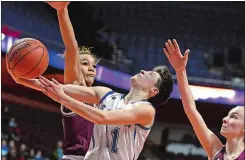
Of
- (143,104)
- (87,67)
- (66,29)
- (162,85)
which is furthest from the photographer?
(87,67)

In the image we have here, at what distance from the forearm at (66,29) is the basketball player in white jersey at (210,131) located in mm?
734

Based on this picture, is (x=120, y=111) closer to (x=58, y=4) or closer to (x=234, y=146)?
(x=234, y=146)

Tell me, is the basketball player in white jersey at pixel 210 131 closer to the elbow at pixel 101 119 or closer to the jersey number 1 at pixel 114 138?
the jersey number 1 at pixel 114 138

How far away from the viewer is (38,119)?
37.7 ft

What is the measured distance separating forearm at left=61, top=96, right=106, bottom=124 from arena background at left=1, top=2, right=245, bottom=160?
21.9 feet

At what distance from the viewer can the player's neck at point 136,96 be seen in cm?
307

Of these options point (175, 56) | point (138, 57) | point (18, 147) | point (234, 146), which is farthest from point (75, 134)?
A: point (138, 57)

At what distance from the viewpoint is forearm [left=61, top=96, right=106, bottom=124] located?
2646 millimetres

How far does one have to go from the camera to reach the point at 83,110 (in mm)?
2662

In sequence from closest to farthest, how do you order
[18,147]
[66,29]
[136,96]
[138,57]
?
[136,96] → [66,29] → [18,147] → [138,57]

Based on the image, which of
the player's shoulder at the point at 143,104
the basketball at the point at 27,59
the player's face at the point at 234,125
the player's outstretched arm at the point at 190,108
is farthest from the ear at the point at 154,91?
the basketball at the point at 27,59

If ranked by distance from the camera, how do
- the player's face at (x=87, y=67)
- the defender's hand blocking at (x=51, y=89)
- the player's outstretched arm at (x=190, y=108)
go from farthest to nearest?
the player's face at (x=87, y=67), the player's outstretched arm at (x=190, y=108), the defender's hand blocking at (x=51, y=89)

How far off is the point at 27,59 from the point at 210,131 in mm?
1478

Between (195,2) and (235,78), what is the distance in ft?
13.3
